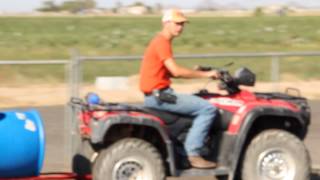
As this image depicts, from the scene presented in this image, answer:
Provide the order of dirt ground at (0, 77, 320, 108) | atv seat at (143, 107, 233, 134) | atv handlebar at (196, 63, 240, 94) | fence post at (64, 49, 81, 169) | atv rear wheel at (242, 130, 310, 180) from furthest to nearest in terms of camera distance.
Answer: dirt ground at (0, 77, 320, 108)
fence post at (64, 49, 81, 169)
atv rear wheel at (242, 130, 310, 180)
atv handlebar at (196, 63, 240, 94)
atv seat at (143, 107, 233, 134)

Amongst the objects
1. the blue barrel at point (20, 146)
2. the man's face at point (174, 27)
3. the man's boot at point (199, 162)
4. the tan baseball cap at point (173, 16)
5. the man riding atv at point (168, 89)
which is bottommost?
the man's boot at point (199, 162)

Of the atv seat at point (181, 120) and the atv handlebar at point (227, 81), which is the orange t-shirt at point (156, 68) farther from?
the atv handlebar at point (227, 81)

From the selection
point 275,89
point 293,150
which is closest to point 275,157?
point 293,150

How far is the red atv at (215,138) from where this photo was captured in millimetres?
9375

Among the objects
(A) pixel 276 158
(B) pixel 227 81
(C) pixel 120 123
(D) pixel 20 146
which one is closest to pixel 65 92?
(A) pixel 276 158

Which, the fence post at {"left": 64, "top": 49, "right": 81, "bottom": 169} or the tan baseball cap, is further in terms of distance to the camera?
the fence post at {"left": 64, "top": 49, "right": 81, "bottom": 169}

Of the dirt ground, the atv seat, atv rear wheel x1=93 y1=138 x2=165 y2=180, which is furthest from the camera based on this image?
the dirt ground

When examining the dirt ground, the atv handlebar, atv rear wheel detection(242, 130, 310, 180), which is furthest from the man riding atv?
the dirt ground

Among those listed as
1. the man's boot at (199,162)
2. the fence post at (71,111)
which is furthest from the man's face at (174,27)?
the fence post at (71,111)

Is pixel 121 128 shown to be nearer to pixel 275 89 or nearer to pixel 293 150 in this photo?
pixel 293 150

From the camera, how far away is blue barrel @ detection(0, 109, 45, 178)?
29.5 feet

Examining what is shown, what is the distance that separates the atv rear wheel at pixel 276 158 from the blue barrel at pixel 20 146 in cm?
206

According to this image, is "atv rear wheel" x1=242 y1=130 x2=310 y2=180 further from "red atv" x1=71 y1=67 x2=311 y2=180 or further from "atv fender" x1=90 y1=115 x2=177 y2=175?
"atv fender" x1=90 y1=115 x2=177 y2=175

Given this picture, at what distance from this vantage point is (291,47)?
43.5 meters
